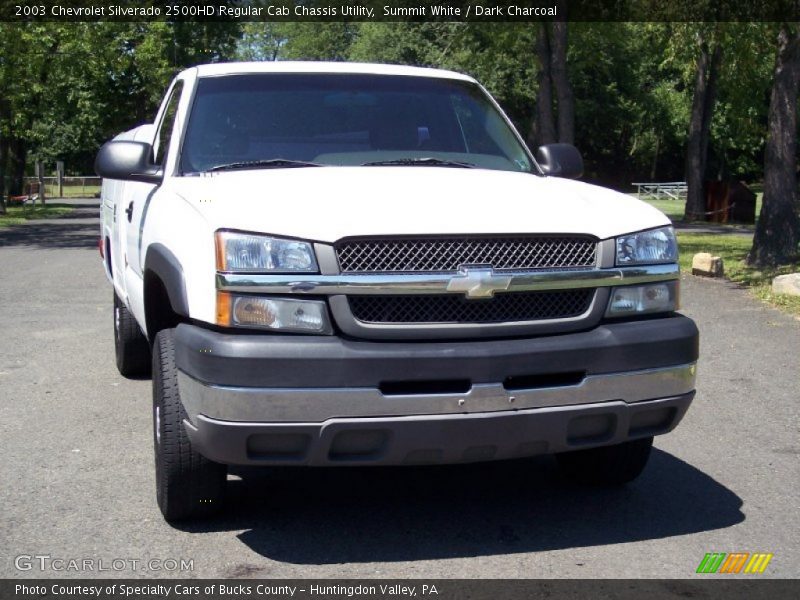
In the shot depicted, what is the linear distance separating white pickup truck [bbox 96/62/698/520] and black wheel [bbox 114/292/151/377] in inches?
103

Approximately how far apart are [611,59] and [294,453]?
49405mm

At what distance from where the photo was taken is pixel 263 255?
4.13 meters

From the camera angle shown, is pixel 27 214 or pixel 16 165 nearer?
pixel 27 214

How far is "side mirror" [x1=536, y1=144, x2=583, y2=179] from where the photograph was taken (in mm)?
6004

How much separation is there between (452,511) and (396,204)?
4.89 ft

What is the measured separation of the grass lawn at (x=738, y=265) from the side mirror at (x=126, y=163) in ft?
26.1

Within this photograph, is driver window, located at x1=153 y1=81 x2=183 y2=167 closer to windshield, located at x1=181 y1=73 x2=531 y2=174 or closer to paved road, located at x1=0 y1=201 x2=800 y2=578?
windshield, located at x1=181 y1=73 x2=531 y2=174

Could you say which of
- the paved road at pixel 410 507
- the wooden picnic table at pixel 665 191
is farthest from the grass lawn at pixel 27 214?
the wooden picnic table at pixel 665 191

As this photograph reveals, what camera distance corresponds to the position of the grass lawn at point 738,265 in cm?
1237

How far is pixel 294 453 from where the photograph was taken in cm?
419

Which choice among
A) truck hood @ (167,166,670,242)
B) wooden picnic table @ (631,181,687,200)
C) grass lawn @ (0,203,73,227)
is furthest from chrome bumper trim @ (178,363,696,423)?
wooden picnic table @ (631,181,687,200)

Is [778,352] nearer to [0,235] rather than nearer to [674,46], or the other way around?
[674,46]

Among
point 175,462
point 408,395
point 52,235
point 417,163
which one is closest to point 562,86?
point 52,235

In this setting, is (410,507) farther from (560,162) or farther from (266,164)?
(560,162)
